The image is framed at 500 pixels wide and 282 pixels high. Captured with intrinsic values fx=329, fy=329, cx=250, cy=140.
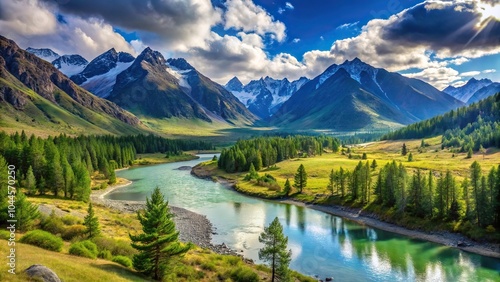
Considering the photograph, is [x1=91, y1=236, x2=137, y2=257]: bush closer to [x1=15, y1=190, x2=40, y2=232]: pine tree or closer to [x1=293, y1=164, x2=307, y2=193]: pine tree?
[x1=15, y1=190, x2=40, y2=232]: pine tree

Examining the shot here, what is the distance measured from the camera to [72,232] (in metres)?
53.2

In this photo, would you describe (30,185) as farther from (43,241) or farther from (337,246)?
(337,246)

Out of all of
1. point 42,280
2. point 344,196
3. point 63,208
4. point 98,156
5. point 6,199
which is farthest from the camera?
point 98,156

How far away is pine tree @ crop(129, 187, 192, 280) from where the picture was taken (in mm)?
37906

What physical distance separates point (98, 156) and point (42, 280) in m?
166

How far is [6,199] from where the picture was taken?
2050 inches

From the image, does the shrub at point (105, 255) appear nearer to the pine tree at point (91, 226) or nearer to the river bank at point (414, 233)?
the pine tree at point (91, 226)

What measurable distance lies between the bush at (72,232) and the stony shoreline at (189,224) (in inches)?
938

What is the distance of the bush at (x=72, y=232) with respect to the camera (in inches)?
2053

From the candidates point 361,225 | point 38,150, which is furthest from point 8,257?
point 38,150

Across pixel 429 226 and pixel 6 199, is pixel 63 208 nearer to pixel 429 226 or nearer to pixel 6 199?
pixel 6 199

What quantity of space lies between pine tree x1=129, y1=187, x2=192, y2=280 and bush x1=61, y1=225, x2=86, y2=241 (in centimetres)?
1950

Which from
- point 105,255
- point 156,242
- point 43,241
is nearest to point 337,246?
point 156,242

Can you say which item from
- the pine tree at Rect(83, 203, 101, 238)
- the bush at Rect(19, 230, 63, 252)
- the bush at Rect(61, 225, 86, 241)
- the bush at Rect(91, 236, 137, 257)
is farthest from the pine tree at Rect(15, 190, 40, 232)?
the bush at Rect(19, 230, 63, 252)
